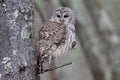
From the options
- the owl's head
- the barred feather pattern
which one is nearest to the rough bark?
the barred feather pattern

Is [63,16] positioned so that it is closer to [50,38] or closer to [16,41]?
[50,38]

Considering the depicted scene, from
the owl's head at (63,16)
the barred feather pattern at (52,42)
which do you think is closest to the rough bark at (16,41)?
the barred feather pattern at (52,42)

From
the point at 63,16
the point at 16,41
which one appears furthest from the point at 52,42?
the point at 63,16

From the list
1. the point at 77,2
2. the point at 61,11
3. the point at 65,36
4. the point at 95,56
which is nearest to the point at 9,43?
the point at 65,36

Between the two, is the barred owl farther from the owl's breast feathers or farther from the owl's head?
the owl's head

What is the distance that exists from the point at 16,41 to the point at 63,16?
1251 millimetres

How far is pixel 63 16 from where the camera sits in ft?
13.5

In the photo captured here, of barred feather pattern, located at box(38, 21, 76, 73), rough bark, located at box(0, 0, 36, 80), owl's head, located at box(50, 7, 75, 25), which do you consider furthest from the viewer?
owl's head, located at box(50, 7, 75, 25)

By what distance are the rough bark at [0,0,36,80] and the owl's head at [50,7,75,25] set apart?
2.78 feet

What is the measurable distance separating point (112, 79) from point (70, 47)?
4.61m

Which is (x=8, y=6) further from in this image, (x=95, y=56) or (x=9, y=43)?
(x=95, y=56)

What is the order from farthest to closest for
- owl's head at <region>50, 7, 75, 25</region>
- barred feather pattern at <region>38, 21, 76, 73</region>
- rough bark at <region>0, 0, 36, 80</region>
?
owl's head at <region>50, 7, 75, 25</region>, barred feather pattern at <region>38, 21, 76, 73</region>, rough bark at <region>0, 0, 36, 80</region>

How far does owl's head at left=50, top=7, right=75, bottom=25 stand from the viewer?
3.94 meters

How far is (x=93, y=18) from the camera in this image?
8.49 metres
